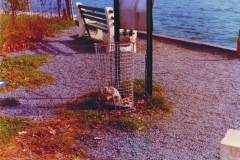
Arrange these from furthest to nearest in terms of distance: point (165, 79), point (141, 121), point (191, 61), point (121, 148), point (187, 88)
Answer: point (191, 61) → point (165, 79) → point (187, 88) → point (141, 121) → point (121, 148)

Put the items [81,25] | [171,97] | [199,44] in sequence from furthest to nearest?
1. [81,25]
2. [199,44]
3. [171,97]

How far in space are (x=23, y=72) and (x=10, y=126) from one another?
2.52 m

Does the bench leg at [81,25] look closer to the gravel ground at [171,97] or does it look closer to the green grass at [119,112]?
the gravel ground at [171,97]

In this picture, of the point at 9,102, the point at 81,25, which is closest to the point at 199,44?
the point at 81,25

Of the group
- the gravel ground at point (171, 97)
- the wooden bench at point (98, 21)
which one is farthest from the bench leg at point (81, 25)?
the gravel ground at point (171, 97)

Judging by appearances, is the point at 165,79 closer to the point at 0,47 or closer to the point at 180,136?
the point at 180,136

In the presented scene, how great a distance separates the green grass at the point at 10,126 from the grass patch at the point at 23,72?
1.43m

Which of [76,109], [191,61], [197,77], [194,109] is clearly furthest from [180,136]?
[191,61]

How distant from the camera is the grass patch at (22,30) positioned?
8.88m

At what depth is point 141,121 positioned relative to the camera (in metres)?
4.75

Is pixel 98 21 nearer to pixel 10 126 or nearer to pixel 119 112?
pixel 119 112

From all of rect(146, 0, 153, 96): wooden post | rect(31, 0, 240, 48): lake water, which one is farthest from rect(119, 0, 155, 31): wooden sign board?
rect(31, 0, 240, 48): lake water

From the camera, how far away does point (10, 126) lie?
4605 millimetres

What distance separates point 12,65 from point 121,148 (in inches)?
166
